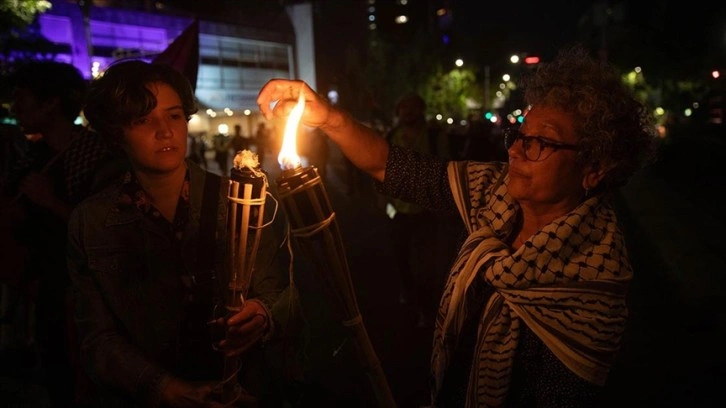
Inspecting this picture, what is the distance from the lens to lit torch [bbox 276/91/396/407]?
1.52 meters

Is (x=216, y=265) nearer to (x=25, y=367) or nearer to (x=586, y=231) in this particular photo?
(x=586, y=231)

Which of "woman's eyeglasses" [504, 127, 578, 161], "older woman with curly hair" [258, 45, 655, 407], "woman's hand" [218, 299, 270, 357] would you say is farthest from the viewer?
"woman's eyeglasses" [504, 127, 578, 161]

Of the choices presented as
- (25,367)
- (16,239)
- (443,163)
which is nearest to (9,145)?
(25,367)

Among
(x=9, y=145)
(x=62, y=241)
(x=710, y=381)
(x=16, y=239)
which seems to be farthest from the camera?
(x=9, y=145)

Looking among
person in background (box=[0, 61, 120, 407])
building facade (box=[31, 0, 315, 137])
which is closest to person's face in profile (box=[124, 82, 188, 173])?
person in background (box=[0, 61, 120, 407])

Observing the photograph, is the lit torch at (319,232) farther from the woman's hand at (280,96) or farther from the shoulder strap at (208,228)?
the shoulder strap at (208,228)

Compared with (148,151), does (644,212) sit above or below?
below

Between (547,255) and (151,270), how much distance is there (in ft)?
5.25

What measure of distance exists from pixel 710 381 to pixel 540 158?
3796 mm

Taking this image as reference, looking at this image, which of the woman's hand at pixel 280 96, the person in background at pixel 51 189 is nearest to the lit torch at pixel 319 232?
the woman's hand at pixel 280 96

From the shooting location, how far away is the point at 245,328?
1.92m

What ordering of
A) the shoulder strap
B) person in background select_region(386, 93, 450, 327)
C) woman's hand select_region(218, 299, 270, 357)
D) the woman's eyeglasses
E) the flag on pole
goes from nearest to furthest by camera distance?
woman's hand select_region(218, 299, 270, 357) < the woman's eyeglasses < the shoulder strap < the flag on pole < person in background select_region(386, 93, 450, 327)

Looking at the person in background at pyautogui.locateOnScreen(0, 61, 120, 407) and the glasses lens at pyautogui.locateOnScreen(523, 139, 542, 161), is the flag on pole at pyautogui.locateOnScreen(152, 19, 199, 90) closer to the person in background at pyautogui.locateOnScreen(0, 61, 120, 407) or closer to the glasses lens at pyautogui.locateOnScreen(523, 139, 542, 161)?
the person in background at pyautogui.locateOnScreen(0, 61, 120, 407)

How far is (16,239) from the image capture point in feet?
11.7
